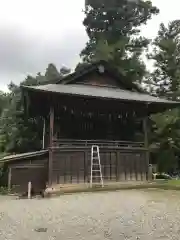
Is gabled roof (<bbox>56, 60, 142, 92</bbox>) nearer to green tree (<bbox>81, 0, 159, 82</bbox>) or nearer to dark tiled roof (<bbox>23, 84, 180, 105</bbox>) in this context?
dark tiled roof (<bbox>23, 84, 180, 105</bbox>)

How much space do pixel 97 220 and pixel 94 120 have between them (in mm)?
10633

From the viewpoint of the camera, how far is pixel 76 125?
17.6 meters

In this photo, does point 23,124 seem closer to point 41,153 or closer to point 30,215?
point 41,153

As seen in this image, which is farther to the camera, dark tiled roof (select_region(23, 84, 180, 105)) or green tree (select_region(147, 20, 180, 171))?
green tree (select_region(147, 20, 180, 171))

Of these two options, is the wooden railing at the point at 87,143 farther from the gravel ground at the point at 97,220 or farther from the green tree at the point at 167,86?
the green tree at the point at 167,86

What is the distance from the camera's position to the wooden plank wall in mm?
14695

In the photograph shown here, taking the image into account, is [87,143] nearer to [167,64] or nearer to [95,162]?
[95,162]

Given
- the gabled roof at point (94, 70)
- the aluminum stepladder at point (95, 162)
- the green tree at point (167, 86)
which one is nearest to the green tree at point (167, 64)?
the green tree at point (167, 86)

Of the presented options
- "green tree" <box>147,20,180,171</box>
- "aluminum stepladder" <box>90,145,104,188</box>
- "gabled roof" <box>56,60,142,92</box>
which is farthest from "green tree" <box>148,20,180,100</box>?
"aluminum stepladder" <box>90,145,104,188</box>

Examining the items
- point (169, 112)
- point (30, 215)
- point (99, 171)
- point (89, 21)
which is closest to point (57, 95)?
point (99, 171)

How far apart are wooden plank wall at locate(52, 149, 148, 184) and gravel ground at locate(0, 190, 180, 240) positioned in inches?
139

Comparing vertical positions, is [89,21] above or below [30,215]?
above

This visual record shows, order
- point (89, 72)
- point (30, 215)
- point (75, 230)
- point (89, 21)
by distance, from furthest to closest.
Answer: point (89, 21) → point (89, 72) → point (30, 215) → point (75, 230)

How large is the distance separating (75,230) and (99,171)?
849 centimetres
